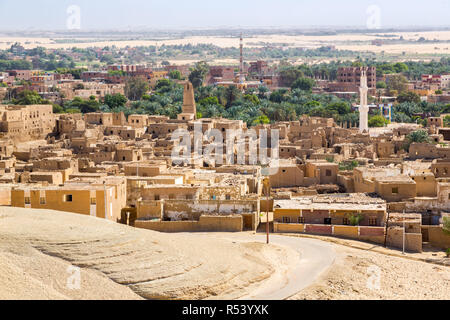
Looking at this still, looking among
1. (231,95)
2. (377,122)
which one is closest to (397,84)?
(231,95)

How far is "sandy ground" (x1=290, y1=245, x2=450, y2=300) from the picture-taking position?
20391 mm

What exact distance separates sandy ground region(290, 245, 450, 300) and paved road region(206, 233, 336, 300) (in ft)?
0.78

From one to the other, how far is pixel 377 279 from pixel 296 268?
1876 mm

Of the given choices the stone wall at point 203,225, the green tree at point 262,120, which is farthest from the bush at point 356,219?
the green tree at point 262,120

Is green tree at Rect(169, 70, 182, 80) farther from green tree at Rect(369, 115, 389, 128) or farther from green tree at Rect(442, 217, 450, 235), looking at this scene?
green tree at Rect(442, 217, 450, 235)

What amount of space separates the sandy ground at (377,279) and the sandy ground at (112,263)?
4.64ft

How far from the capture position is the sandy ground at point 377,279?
2039cm

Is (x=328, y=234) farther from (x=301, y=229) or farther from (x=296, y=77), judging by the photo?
(x=296, y=77)

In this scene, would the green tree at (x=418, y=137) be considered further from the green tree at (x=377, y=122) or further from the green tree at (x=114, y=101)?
the green tree at (x=114, y=101)

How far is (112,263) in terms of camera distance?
19672 mm

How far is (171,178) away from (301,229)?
5144 millimetres

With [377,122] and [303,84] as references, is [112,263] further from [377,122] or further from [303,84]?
[303,84]

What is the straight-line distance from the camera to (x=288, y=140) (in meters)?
43.6

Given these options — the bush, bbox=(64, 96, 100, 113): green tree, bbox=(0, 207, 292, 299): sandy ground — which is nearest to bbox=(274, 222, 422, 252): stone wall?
the bush
